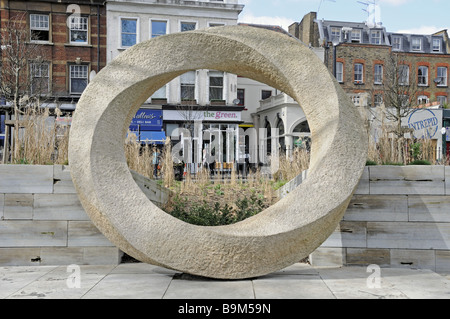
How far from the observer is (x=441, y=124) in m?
25.3

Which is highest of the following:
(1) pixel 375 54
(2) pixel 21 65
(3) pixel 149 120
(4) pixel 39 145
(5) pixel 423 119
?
(1) pixel 375 54

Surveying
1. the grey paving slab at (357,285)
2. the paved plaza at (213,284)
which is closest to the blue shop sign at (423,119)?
the paved plaza at (213,284)

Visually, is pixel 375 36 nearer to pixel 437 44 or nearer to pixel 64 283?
pixel 437 44

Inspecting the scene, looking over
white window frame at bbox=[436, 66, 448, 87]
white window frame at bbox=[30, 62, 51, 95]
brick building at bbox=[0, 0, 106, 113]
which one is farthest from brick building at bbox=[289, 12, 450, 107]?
white window frame at bbox=[30, 62, 51, 95]

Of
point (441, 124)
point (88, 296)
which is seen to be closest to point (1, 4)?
point (88, 296)

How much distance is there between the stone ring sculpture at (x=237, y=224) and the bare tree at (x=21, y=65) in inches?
488

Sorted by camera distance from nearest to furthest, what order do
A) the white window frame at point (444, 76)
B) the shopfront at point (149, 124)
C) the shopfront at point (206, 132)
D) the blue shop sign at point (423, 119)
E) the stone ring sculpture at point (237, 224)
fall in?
the stone ring sculpture at point (237, 224), the shopfront at point (149, 124), the shopfront at point (206, 132), the blue shop sign at point (423, 119), the white window frame at point (444, 76)

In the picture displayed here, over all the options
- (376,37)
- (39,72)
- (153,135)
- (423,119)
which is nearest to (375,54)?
(376,37)

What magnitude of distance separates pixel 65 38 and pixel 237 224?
19.6 meters

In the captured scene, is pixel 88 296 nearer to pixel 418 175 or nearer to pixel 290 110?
pixel 418 175

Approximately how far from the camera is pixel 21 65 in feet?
56.1

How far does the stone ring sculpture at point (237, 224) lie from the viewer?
14.7 feet

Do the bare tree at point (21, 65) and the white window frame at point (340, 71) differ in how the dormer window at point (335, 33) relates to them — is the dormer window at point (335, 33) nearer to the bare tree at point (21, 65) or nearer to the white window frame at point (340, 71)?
the white window frame at point (340, 71)

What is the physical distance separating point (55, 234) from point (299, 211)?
9.36 feet
